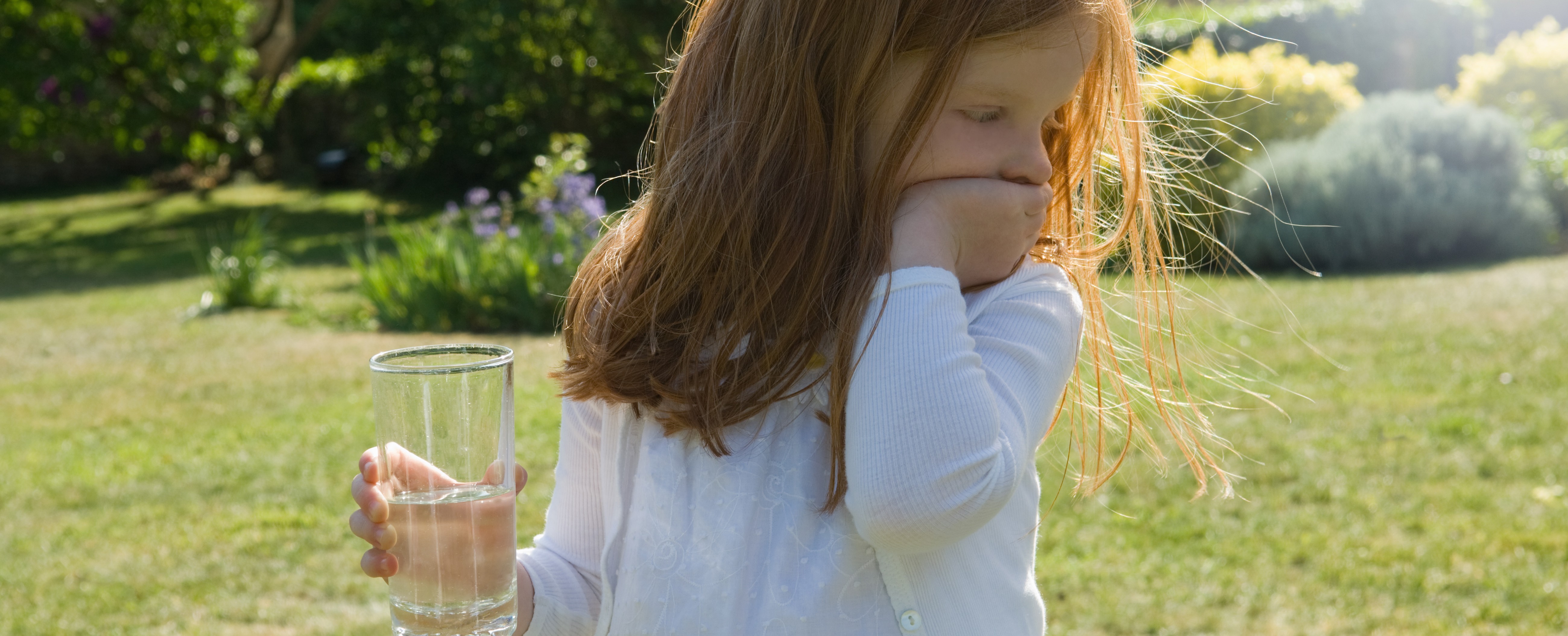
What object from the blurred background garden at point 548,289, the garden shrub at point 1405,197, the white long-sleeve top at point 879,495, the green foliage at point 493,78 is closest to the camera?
the white long-sleeve top at point 879,495

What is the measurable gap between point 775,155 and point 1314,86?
11.5m

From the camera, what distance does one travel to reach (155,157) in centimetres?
2191

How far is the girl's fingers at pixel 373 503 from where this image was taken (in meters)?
1.16

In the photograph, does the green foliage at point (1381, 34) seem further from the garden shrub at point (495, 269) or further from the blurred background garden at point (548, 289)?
the garden shrub at point (495, 269)

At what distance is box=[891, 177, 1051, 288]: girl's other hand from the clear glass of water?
442 mm

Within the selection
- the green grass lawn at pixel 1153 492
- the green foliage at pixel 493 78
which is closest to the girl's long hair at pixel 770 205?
the green grass lawn at pixel 1153 492

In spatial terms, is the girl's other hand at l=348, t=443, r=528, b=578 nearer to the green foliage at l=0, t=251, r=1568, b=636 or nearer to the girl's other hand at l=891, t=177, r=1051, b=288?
the girl's other hand at l=891, t=177, r=1051, b=288

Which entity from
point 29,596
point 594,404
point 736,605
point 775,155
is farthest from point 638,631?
point 29,596

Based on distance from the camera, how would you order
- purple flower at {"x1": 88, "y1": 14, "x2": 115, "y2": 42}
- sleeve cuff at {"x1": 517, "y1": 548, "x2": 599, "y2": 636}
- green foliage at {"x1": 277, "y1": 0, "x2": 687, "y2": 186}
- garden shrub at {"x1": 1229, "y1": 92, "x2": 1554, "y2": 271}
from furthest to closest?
1. purple flower at {"x1": 88, "y1": 14, "x2": 115, "y2": 42}
2. green foliage at {"x1": 277, "y1": 0, "x2": 687, "y2": 186}
3. garden shrub at {"x1": 1229, "y1": 92, "x2": 1554, "y2": 271}
4. sleeve cuff at {"x1": 517, "y1": 548, "x2": 599, "y2": 636}

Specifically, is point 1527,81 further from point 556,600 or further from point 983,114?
point 556,600

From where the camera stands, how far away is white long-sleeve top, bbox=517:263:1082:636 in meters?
1.18

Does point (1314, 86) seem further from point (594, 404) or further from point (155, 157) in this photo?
point (155, 157)

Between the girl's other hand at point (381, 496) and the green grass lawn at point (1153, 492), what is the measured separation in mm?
1546

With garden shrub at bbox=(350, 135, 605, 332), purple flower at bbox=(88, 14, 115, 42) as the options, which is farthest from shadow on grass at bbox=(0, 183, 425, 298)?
purple flower at bbox=(88, 14, 115, 42)
